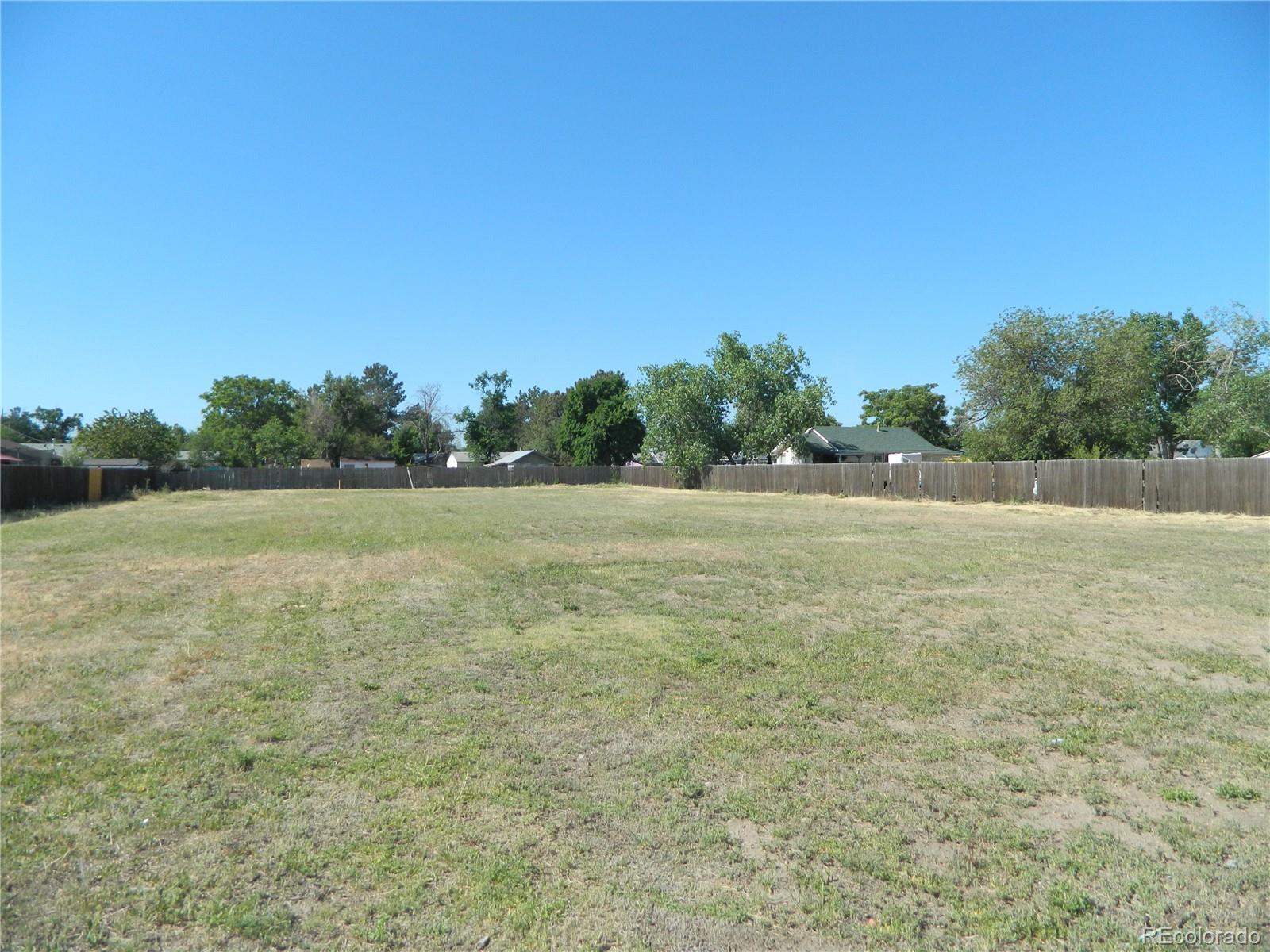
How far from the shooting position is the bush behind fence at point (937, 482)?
24938mm

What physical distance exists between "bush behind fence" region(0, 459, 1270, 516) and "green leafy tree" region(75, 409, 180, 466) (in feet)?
35.2

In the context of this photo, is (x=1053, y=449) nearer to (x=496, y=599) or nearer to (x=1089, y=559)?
(x=1089, y=559)

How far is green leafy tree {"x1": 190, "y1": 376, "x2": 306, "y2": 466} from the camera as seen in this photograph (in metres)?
81.3

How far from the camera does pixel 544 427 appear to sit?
98438mm

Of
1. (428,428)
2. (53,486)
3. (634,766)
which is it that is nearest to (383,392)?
(428,428)

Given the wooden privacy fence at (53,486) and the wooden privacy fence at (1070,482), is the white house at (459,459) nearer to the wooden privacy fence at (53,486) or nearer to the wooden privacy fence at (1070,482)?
the wooden privacy fence at (1070,482)

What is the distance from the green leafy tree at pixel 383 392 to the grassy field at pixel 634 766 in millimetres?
99081

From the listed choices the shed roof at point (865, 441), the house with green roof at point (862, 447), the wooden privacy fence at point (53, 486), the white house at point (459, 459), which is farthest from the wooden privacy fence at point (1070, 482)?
the white house at point (459, 459)

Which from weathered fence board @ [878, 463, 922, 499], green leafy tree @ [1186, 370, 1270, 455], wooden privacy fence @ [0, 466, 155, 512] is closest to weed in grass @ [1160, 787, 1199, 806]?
wooden privacy fence @ [0, 466, 155, 512]

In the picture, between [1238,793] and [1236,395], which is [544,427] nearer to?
[1236,395]

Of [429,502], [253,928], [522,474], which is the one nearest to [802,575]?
[253,928]

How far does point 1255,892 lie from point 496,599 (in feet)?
27.0

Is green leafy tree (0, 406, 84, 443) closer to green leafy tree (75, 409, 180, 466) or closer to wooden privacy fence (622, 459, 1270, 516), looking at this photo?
green leafy tree (75, 409, 180, 466)

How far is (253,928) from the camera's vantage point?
10.3 ft
